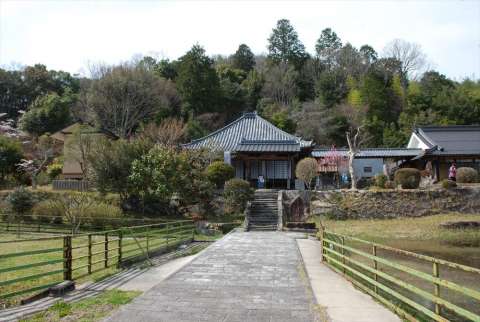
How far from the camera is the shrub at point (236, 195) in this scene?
22.2 meters

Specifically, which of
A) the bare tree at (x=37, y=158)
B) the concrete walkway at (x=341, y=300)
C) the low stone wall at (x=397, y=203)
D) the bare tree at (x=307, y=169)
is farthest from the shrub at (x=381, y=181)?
the bare tree at (x=37, y=158)

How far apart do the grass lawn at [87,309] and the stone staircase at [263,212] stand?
1278 cm

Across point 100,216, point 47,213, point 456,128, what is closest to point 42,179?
point 47,213

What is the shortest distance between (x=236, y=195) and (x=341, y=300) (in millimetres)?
15343

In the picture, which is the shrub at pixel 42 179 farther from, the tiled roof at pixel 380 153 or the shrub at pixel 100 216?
the tiled roof at pixel 380 153

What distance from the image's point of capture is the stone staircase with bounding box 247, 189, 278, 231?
20.0 m

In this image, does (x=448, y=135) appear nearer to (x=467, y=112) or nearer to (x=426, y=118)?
(x=426, y=118)

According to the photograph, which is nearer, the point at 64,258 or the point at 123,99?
the point at 64,258

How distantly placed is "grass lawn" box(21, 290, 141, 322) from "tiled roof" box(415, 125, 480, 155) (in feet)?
88.8

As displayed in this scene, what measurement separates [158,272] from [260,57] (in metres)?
60.8

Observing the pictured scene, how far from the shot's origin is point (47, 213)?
20875mm

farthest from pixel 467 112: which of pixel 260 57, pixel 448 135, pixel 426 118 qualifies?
pixel 260 57

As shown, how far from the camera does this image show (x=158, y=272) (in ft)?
32.4

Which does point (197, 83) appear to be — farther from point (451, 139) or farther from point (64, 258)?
point (64, 258)
